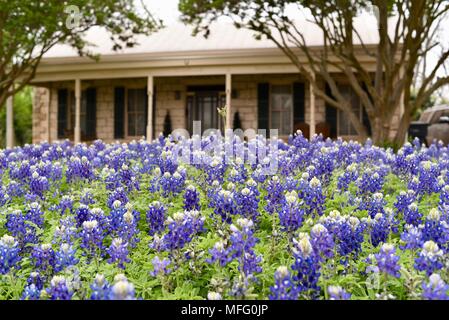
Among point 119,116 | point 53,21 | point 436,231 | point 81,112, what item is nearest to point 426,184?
point 436,231

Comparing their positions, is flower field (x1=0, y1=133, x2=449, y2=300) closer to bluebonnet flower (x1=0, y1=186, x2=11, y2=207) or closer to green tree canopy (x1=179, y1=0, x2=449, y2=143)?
bluebonnet flower (x1=0, y1=186, x2=11, y2=207)

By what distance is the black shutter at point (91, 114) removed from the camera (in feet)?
68.2

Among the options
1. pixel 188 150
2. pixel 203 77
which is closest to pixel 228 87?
pixel 203 77

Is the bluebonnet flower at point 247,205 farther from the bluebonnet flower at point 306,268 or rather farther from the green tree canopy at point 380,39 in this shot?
the green tree canopy at point 380,39

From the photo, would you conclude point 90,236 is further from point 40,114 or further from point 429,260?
point 40,114

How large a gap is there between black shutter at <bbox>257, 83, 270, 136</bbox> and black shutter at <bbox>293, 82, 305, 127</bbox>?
0.92 metres

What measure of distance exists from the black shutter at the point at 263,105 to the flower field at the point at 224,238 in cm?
1354

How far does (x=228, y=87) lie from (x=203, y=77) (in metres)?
2.96

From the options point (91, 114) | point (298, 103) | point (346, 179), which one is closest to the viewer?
point (346, 179)

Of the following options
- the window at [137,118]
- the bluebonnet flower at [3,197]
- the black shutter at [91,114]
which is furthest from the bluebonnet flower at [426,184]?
the black shutter at [91,114]

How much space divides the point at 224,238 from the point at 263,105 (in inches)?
Answer: 634

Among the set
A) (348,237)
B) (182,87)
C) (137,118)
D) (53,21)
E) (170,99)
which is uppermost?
(53,21)

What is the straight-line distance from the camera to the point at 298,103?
1906cm

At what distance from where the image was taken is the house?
18047mm
